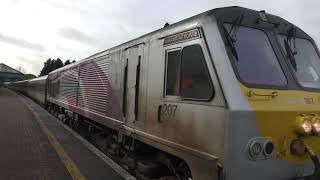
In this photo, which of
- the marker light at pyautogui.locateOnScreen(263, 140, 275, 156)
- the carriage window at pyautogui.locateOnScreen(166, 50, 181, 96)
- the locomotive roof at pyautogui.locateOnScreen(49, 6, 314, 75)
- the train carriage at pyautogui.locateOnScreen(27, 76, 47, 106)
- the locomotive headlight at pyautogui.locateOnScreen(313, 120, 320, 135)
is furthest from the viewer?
the train carriage at pyautogui.locateOnScreen(27, 76, 47, 106)

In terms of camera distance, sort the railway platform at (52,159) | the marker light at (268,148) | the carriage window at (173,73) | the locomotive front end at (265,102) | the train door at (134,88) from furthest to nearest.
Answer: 1. the railway platform at (52,159)
2. the train door at (134,88)
3. the carriage window at (173,73)
4. the marker light at (268,148)
5. the locomotive front end at (265,102)

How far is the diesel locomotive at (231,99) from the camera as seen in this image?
4.90 metres

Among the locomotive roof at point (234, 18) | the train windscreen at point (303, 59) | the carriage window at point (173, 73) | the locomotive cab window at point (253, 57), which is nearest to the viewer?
the locomotive cab window at point (253, 57)

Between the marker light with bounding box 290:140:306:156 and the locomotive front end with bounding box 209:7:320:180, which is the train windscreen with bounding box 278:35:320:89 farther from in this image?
the marker light with bounding box 290:140:306:156

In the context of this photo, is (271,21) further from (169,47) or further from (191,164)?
(191,164)

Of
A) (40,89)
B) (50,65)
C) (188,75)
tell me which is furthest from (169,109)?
(50,65)

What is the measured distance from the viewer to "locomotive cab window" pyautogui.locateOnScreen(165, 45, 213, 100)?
5.34 m

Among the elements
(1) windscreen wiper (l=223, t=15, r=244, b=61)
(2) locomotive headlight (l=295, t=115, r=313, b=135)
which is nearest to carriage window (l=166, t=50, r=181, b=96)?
(1) windscreen wiper (l=223, t=15, r=244, b=61)

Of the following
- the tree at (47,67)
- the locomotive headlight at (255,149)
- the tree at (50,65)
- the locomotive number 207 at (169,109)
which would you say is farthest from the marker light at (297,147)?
the tree at (47,67)

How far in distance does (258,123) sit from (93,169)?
506cm

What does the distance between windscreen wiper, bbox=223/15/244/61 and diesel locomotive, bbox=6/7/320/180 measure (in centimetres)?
2

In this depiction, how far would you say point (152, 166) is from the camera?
285 inches

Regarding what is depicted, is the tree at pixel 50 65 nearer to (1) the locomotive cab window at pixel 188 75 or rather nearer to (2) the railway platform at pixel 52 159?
(2) the railway platform at pixel 52 159

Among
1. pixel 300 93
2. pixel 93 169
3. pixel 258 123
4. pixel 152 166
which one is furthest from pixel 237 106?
pixel 93 169
